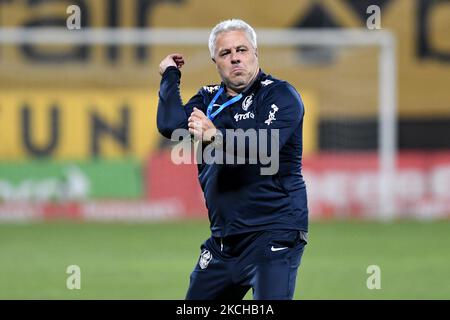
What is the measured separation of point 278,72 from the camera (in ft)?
63.9

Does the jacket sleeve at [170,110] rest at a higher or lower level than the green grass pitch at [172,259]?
higher

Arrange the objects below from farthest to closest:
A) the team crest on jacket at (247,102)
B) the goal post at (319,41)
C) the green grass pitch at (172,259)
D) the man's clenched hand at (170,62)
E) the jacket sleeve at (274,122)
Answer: the goal post at (319,41) < the green grass pitch at (172,259) < the man's clenched hand at (170,62) < the team crest on jacket at (247,102) < the jacket sleeve at (274,122)

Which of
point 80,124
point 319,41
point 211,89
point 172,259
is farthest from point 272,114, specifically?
point 319,41

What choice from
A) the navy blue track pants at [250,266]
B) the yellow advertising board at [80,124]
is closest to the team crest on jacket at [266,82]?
the navy blue track pants at [250,266]

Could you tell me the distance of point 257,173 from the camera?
554 centimetres

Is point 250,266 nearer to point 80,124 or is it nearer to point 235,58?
point 235,58

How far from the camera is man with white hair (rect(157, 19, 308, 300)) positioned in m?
5.46

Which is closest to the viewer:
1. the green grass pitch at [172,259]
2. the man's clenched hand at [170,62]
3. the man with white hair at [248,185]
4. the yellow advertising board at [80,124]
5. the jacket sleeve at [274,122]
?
the jacket sleeve at [274,122]

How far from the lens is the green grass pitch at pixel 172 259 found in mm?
10312

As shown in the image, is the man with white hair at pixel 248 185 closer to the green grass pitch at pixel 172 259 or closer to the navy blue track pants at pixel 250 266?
the navy blue track pants at pixel 250 266

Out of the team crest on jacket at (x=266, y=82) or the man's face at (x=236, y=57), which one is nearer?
the man's face at (x=236, y=57)

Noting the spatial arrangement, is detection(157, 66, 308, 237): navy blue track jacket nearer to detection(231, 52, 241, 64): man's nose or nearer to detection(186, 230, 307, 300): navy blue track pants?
detection(186, 230, 307, 300): navy blue track pants

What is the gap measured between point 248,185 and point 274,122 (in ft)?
1.23
